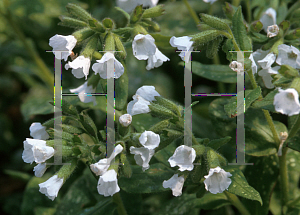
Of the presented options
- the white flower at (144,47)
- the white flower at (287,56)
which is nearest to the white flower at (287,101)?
the white flower at (287,56)

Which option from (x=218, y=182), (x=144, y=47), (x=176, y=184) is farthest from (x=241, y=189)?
→ (x=144, y=47)

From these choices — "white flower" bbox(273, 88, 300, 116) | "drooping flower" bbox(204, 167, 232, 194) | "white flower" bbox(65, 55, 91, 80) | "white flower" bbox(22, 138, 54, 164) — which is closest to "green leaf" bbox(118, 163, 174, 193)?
"drooping flower" bbox(204, 167, 232, 194)

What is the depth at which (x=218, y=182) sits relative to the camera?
116 centimetres

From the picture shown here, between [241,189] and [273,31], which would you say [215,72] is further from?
[241,189]

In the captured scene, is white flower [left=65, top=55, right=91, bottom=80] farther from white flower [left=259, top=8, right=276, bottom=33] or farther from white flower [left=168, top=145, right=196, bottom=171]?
white flower [left=259, top=8, right=276, bottom=33]

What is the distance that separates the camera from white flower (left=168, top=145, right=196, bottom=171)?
115 centimetres

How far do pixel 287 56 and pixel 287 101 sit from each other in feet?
1.17

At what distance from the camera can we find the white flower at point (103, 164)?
1109 millimetres

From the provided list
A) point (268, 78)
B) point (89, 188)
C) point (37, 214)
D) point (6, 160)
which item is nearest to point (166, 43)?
point (268, 78)

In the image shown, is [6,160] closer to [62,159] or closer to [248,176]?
[62,159]

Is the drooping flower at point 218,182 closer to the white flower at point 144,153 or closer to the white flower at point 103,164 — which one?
the white flower at point 144,153

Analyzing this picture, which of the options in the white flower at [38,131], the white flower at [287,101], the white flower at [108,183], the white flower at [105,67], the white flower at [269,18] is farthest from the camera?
the white flower at [269,18]

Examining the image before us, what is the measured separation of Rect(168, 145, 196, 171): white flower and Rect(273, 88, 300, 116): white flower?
12.1 inches

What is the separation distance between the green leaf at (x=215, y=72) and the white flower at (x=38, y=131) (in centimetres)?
77
